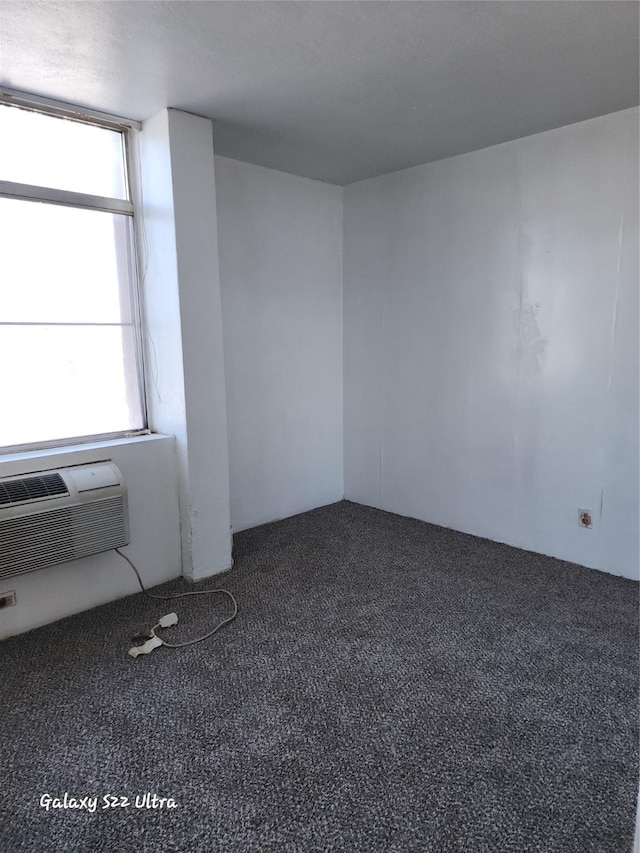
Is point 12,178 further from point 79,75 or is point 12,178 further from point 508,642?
point 508,642

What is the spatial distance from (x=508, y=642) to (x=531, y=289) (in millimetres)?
2041

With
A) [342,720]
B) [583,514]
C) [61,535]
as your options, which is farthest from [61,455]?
[583,514]

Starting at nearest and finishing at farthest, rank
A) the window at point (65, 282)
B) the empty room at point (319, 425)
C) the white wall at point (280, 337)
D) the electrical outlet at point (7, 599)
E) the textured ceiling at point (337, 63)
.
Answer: the empty room at point (319, 425) < the textured ceiling at point (337, 63) < the electrical outlet at point (7, 599) < the window at point (65, 282) < the white wall at point (280, 337)

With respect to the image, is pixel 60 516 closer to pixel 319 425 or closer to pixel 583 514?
pixel 319 425

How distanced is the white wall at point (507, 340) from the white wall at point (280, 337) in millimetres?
217

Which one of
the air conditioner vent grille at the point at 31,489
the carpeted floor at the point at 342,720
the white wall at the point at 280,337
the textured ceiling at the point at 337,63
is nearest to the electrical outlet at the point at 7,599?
the carpeted floor at the point at 342,720

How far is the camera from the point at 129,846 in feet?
4.93

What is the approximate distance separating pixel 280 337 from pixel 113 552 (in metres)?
1.92

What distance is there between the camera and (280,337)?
400 cm

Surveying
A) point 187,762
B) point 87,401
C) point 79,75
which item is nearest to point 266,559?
point 87,401

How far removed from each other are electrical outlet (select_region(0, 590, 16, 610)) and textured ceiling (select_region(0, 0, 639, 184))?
2.30 metres

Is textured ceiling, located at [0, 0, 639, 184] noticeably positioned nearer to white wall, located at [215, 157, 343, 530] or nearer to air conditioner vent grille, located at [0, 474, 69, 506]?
white wall, located at [215, 157, 343, 530]

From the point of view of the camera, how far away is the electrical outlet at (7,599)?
251cm

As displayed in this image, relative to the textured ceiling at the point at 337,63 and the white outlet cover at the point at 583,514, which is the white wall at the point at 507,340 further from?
the textured ceiling at the point at 337,63
